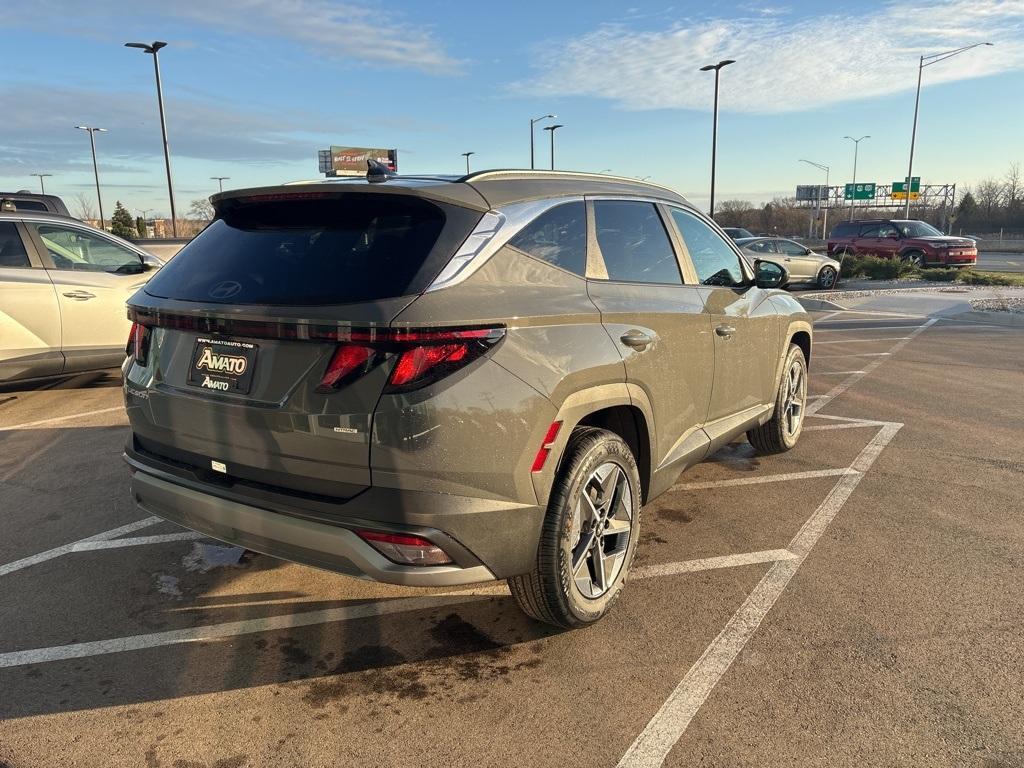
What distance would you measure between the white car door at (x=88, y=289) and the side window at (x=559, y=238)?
5306 millimetres

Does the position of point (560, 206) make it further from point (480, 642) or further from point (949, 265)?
point (949, 265)

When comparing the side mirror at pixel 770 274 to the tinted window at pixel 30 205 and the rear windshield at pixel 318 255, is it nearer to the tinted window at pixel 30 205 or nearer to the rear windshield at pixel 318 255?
the rear windshield at pixel 318 255

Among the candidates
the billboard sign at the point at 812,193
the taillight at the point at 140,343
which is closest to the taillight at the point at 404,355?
the taillight at the point at 140,343

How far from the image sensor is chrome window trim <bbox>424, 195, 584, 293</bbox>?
2459mm

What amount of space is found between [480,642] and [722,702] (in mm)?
978

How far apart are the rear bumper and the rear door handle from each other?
2.91ft

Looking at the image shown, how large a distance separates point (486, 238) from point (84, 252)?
248 inches

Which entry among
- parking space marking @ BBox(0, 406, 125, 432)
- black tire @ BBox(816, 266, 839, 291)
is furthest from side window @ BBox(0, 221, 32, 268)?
black tire @ BBox(816, 266, 839, 291)

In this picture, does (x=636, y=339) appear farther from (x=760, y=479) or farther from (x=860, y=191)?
(x=860, y=191)

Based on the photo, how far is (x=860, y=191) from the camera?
79250 mm

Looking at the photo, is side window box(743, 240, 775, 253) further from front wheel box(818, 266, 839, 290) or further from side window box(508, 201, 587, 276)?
side window box(508, 201, 587, 276)

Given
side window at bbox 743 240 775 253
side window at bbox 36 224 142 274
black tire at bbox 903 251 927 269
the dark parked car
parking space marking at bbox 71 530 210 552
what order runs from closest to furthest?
parking space marking at bbox 71 530 210 552
side window at bbox 36 224 142 274
the dark parked car
side window at bbox 743 240 775 253
black tire at bbox 903 251 927 269

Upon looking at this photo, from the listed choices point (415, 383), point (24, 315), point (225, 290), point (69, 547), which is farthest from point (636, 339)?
point (24, 315)

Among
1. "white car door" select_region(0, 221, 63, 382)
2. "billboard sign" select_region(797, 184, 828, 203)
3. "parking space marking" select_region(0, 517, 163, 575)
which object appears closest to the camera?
"parking space marking" select_region(0, 517, 163, 575)
